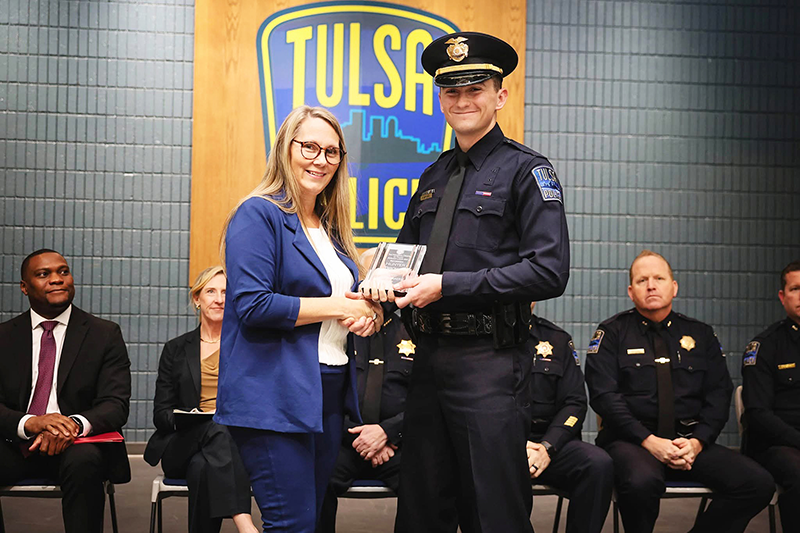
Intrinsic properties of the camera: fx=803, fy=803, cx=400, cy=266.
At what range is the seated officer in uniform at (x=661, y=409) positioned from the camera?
330 centimetres

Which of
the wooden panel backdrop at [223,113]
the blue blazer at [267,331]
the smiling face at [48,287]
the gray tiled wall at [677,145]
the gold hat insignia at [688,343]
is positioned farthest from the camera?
the gray tiled wall at [677,145]

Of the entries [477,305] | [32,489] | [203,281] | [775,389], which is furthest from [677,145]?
[32,489]

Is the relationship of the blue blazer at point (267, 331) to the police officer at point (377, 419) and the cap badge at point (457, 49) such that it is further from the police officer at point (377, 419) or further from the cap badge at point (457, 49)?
the police officer at point (377, 419)

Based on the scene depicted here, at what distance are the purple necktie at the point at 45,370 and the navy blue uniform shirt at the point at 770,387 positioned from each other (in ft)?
10.2

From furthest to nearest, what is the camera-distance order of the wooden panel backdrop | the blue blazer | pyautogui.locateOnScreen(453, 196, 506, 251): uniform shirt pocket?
the wooden panel backdrop → pyautogui.locateOnScreen(453, 196, 506, 251): uniform shirt pocket → the blue blazer

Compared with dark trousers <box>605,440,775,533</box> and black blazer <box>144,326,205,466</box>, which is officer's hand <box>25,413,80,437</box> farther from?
dark trousers <box>605,440,775,533</box>

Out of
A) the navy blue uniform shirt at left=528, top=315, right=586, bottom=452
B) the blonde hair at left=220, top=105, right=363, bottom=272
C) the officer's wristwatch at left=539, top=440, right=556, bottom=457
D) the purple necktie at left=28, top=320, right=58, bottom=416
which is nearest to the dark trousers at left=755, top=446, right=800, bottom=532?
the navy blue uniform shirt at left=528, top=315, right=586, bottom=452

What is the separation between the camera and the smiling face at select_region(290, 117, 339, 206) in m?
2.12

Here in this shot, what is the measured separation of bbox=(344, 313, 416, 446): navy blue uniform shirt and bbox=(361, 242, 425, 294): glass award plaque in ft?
4.00

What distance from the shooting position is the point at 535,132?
16.8 ft

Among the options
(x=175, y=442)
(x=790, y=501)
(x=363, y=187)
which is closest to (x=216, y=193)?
(x=363, y=187)

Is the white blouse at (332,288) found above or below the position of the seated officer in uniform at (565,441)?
above

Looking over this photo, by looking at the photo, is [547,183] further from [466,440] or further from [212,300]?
[212,300]

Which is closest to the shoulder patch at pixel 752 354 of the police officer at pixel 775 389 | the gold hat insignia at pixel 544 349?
the police officer at pixel 775 389
